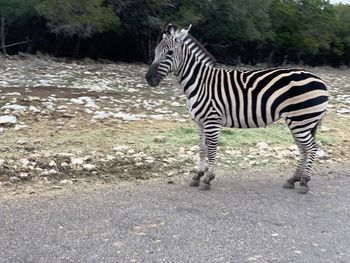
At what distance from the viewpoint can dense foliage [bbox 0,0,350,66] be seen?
1764cm

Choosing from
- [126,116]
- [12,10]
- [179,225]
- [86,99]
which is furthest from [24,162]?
[12,10]

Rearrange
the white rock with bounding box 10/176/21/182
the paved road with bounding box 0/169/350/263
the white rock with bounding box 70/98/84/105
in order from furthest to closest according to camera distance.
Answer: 1. the white rock with bounding box 70/98/84/105
2. the white rock with bounding box 10/176/21/182
3. the paved road with bounding box 0/169/350/263

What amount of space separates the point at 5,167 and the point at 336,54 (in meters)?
26.6

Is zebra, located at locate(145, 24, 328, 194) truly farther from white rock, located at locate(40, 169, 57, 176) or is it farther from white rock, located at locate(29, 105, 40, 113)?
white rock, located at locate(29, 105, 40, 113)

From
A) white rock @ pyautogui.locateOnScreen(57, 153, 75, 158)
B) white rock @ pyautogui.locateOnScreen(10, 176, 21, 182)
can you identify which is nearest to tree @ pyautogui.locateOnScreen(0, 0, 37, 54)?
white rock @ pyautogui.locateOnScreen(57, 153, 75, 158)

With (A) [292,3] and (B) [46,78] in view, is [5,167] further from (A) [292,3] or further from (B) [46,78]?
(A) [292,3]

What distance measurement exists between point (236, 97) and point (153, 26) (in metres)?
13.3

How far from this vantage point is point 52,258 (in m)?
4.02

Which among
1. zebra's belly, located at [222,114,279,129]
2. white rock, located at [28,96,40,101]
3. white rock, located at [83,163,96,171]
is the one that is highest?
zebra's belly, located at [222,114,279,129]

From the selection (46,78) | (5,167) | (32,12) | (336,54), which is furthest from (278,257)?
(336,54)

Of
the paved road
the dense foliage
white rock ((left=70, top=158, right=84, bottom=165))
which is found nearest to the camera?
the paved road

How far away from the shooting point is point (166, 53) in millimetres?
6270

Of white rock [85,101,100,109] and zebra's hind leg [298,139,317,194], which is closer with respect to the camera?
zebra's hind leg [298,139,317,194]

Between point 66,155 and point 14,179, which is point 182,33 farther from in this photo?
point 14,179
